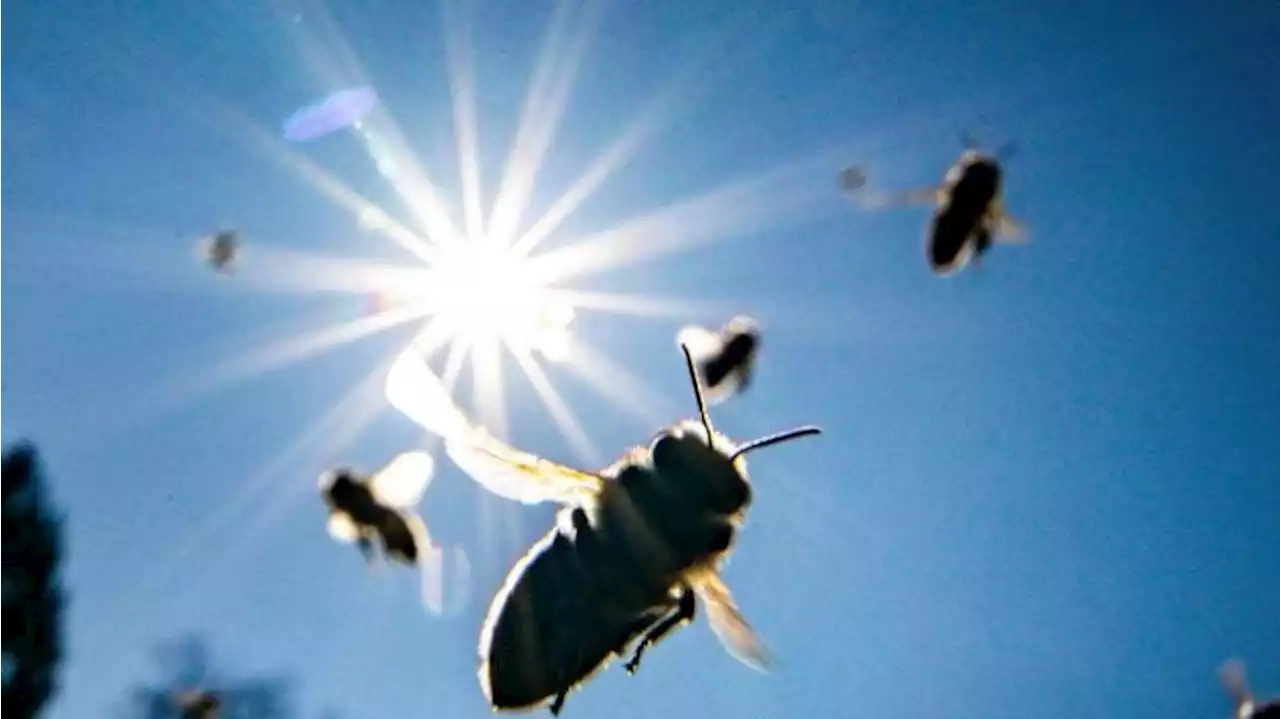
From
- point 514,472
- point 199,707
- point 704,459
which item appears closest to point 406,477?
point 514,472

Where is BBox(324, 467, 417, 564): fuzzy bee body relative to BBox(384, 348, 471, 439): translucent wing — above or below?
below

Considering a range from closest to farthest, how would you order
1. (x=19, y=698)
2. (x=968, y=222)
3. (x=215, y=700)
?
(x=968, y=222) → (x=215, y=700) → (x=19, y=698)

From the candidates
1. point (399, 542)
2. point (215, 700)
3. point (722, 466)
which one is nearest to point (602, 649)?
point (722, 466)

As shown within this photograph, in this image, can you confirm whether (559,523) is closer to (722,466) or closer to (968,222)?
(722,466)

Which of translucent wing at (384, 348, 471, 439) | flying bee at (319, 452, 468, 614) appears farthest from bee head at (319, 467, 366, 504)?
translucent wing at (384, 348, 471, 439)

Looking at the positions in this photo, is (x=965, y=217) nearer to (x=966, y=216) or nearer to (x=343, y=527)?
(x=966, y=216)

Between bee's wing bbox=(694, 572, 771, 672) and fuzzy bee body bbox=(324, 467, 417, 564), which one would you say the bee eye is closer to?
bee's wing bbox=(694, 572, 771, 672)
